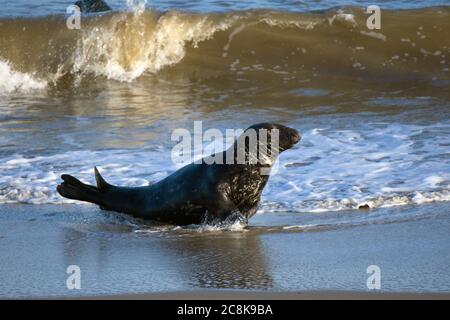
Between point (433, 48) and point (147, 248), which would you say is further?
point (433, 48)

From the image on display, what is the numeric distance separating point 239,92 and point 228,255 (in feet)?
21.8

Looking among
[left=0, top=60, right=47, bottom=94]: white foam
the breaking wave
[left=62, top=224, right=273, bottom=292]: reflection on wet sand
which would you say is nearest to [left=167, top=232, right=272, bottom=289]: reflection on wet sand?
[left=62, top=224, right=273, bottom=292]: reflection on wet sand

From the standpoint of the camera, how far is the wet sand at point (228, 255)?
481cm

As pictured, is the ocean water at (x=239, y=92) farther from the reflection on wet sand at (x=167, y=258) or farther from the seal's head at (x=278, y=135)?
the reflection on wet sand at (x=167, y=258)

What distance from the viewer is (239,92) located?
12062 mm

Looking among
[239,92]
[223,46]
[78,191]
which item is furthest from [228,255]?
[223,46]

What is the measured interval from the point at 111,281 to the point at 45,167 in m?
3.40

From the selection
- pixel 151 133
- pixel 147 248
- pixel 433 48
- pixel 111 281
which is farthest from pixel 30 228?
pixel 433 48

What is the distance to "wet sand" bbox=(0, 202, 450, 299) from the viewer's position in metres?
4.81

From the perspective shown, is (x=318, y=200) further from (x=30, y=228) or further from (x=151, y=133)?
(x=151, y=133)

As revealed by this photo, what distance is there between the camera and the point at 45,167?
8.22m

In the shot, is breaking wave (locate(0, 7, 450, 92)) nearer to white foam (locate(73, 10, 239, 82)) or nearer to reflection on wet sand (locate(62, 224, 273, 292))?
white foam (locate(73, 10, 239, 82))

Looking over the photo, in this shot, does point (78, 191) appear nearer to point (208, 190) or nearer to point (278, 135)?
point (208, 190)

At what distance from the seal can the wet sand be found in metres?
0.13
